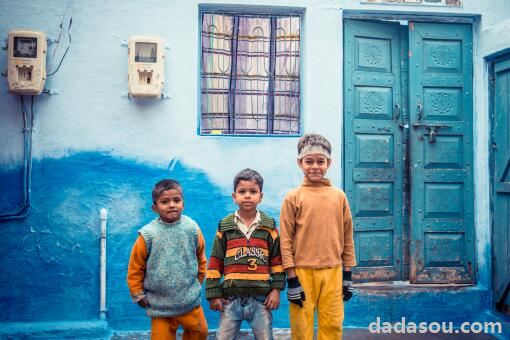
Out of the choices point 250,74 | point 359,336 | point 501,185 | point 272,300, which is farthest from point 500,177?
point 272,300

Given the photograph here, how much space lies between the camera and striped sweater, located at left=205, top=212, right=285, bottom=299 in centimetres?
300

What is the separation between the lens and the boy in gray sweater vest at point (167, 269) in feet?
9.80

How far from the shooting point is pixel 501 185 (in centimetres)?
445

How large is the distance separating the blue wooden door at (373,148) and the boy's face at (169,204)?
202 centimetres

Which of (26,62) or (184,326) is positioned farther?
(26,62)

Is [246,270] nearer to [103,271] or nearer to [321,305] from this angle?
[321,305]

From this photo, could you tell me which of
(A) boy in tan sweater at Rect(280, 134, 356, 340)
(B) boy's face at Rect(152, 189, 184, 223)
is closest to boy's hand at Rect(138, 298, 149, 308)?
(B) boy's face at Rect(152, 189, 184, 223)

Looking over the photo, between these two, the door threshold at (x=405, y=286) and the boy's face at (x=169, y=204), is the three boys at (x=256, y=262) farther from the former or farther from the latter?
the door threshold at (x=405, y=286)

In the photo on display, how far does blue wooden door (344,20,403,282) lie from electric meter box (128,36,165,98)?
5.59ft

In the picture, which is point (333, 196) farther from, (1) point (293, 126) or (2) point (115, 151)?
(2) point (115, 151)

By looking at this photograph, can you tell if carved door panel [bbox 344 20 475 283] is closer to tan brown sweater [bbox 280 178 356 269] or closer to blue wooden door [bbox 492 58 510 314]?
blue wooden door [bbox 492 58 510 314]

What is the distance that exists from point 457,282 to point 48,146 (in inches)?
153

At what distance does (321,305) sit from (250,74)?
2279mm

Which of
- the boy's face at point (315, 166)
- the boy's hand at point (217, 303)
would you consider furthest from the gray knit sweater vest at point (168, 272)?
the boy's face at point (315, 166)
